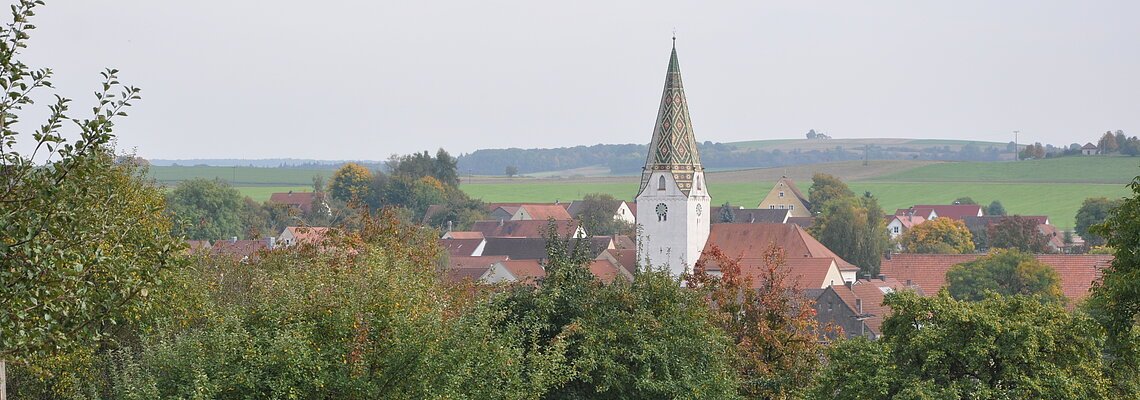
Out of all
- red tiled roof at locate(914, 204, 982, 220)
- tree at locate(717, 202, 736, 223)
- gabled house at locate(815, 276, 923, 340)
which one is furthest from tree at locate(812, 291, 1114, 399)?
red tiled roof at locate(914, 204, 982, 220)

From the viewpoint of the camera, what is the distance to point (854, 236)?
116875mm

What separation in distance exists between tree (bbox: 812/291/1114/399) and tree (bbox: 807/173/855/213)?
144194 millimetres

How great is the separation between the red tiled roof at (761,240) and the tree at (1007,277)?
Answer: 20994mm

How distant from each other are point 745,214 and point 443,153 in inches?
1507

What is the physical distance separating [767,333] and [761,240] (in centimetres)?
7356

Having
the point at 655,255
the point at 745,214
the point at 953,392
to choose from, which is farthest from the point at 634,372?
the point at 745,214

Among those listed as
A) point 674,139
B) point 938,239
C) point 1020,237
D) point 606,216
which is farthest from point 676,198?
point 606,216

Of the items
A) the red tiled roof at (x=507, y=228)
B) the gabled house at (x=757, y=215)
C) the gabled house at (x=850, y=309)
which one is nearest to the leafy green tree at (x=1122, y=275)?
the gabled house at (x=850, y=309)

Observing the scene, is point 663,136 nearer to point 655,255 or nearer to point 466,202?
point 655,255

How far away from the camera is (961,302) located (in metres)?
27.1

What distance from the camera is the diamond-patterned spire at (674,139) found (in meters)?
99.0

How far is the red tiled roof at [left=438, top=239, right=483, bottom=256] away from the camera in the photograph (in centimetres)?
12669

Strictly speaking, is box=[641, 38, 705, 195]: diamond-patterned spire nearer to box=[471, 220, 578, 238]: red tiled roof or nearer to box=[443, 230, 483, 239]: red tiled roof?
box=[443, 230, 483, 239]: red tiled roof

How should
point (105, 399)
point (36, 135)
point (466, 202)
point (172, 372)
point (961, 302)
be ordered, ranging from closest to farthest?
point (36, 135), point (172, 372), point (105, 399), point (961, 302), point (466, 202)
